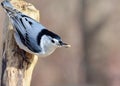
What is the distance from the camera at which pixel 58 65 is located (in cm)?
682

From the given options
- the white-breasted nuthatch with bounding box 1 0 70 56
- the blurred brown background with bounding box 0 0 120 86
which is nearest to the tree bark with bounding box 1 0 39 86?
the white-breasted nuthatch with bounding box 1 0 70 56

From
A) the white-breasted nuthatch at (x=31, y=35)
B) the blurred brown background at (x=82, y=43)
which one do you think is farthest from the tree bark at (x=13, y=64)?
the blurred brown background at (x=82, y=43)

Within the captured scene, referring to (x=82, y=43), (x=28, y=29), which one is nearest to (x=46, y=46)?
(x=28, y=29)

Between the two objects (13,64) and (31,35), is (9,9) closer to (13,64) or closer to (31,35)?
(31,35)

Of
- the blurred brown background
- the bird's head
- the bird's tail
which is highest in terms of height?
the blurred brown background

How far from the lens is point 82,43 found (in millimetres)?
7309

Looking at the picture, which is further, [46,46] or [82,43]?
[82,43]

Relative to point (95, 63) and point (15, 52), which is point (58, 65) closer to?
point (95, 63)

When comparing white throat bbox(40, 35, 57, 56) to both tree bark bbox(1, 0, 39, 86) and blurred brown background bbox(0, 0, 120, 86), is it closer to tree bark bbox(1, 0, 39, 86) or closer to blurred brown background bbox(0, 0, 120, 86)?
tree bark bbox(1, 0, 39, 86)

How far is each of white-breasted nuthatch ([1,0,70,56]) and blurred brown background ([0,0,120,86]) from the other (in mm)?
3500

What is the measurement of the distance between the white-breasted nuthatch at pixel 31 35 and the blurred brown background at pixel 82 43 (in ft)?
11.5

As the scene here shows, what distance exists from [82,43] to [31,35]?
4297 mm

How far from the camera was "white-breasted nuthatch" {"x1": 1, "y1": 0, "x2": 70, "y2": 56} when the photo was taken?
116 inches

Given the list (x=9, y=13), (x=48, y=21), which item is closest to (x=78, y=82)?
(x=48, y=21)
